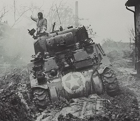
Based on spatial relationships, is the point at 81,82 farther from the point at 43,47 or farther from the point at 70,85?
the point at 43,47

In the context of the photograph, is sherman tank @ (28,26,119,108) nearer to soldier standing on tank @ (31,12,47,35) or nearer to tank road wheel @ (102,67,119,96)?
tank road wheel @ (102,67,119,96)

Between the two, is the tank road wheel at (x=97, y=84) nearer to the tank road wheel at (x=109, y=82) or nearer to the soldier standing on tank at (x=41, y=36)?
the tank road wheel at (x=109, y=82)

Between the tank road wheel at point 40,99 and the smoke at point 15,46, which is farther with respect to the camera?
the smoke at point 15,46

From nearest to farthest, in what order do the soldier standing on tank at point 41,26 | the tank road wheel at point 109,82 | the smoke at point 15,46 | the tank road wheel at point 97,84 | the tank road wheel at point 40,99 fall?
1. the tank road wheel at point 40,99
2. the tank road wheel at point 97,84
3. the tank road wheel at point 109,82
4. the soldier standing on tank at point 41,26
5. the smoke at point 15,46

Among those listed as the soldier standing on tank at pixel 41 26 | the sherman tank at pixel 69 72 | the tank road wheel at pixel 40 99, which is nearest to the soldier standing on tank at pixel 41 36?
the soldier standing on tank at pixel 41 26

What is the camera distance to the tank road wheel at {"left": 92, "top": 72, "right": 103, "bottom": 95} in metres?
7.89

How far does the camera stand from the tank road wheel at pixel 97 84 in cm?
789

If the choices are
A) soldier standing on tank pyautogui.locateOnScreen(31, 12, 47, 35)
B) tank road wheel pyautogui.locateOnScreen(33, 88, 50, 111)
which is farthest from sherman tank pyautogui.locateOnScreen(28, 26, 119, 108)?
soldier standing on tank pyautogui.locateOnScreen(31, 12, 47, 35)

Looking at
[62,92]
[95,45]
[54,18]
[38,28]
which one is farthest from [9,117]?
[54,18]

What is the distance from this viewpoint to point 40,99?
7.68 meters

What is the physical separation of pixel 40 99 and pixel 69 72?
4.28 ft

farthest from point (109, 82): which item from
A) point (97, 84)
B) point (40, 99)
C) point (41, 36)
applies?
point (41, 36)

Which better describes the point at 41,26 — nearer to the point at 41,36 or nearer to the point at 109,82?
the point at 41,36

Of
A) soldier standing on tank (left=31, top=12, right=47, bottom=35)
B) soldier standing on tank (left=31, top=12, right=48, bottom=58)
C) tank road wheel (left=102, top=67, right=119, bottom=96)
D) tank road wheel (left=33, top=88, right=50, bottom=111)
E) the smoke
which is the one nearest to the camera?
tank road wheel (left=33, top=88, right=50, bottom=111)
